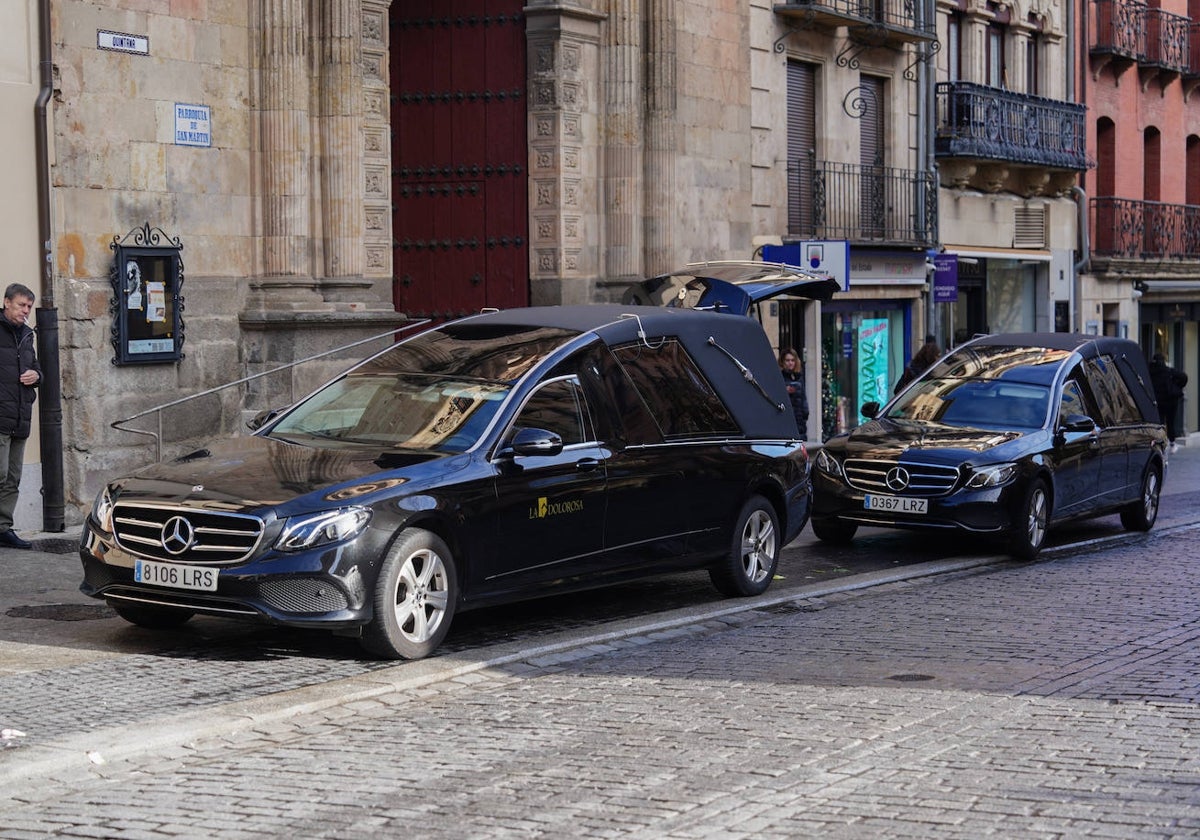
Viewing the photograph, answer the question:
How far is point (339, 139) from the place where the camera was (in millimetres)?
18672

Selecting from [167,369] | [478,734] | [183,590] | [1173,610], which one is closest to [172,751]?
[478,734]

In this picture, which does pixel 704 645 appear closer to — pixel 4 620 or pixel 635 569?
pixel 635 569

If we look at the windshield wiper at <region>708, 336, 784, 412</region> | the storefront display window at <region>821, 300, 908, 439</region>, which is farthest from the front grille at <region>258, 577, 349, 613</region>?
the storefront display window at <region>821, 300, 908, 439</region>

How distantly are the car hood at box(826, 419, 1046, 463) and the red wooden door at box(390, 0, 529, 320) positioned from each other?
7.28 meters

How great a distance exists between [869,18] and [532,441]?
63.6 ft

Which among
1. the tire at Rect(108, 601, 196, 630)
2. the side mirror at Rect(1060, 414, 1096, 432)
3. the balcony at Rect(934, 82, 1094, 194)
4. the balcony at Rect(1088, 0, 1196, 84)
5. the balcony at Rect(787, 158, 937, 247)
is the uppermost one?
the balcony at Rect(1088, 0, 1196, 84)

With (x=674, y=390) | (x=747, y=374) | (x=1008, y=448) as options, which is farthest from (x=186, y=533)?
(x=1008, y=448)

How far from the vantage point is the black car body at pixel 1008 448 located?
1553 cm

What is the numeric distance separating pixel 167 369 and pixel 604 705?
9199 mm

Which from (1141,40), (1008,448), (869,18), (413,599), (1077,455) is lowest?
(413,599)

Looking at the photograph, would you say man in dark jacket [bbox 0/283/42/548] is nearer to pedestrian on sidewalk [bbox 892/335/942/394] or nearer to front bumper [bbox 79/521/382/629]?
front bumper [bbox 79/521/382/629]

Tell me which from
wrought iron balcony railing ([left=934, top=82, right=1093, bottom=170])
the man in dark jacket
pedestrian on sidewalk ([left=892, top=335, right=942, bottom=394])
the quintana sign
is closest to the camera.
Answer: the man in dark jacket

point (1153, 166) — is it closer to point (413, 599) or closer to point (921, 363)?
point (921, 363)

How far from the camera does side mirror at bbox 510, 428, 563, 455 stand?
1070 centimetres
